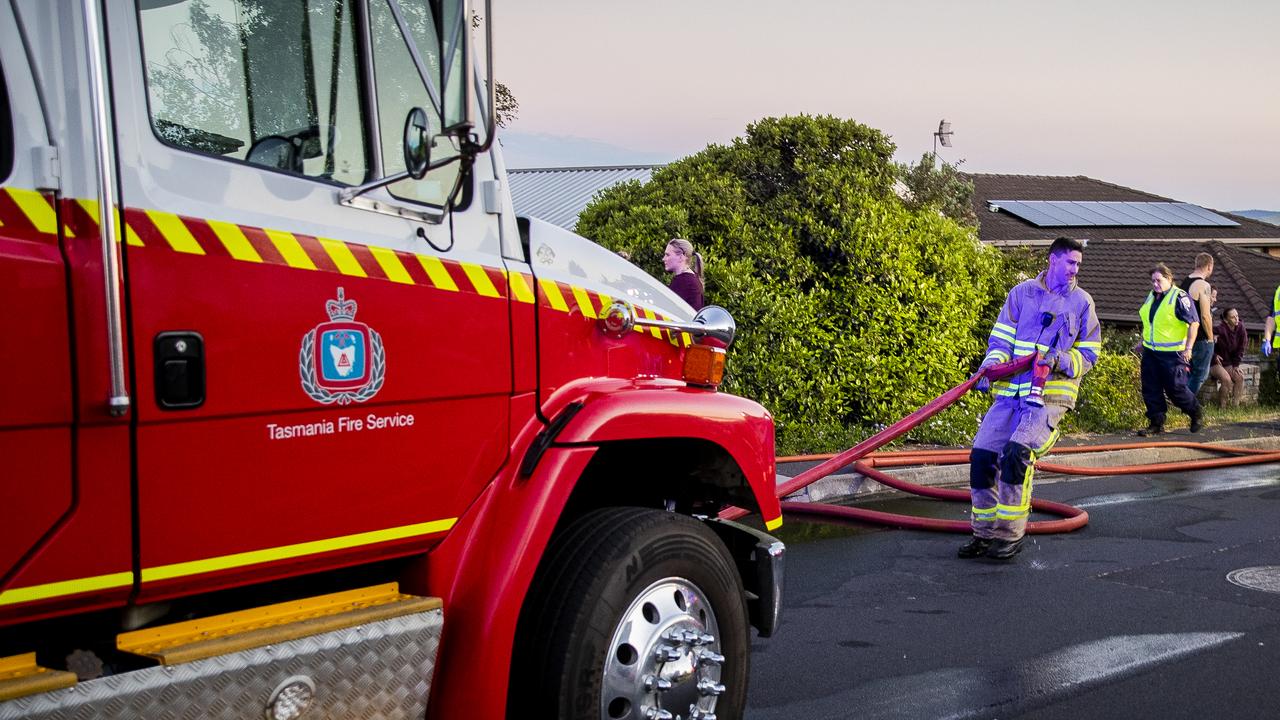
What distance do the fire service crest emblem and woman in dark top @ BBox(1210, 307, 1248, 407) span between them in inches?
595

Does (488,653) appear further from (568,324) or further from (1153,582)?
(1153,582)

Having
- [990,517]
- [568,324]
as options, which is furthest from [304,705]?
[990,517]

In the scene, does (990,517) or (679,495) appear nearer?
(679,495)

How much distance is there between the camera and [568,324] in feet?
11.1

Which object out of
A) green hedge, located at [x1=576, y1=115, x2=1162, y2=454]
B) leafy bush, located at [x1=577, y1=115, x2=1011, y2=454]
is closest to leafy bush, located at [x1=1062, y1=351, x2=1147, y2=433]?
green hedge, located at [x1=576, y1=115, x2=1162, y2=454]

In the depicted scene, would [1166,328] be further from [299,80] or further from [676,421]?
[299,80]

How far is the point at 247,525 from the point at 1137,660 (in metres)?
4.14

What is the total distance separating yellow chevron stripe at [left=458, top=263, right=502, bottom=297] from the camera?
309cm

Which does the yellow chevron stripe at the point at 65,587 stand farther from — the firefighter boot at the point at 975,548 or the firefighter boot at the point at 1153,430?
the firefighter boot at the point at 1153,430

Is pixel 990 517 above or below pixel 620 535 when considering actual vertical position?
below

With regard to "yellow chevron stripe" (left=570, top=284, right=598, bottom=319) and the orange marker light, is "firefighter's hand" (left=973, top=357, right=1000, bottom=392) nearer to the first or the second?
the orange marker light

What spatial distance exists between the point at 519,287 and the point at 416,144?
1.79ft

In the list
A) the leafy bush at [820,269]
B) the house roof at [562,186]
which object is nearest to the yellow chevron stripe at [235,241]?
the leafy bush at [820,269]

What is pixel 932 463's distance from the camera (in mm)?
9883
